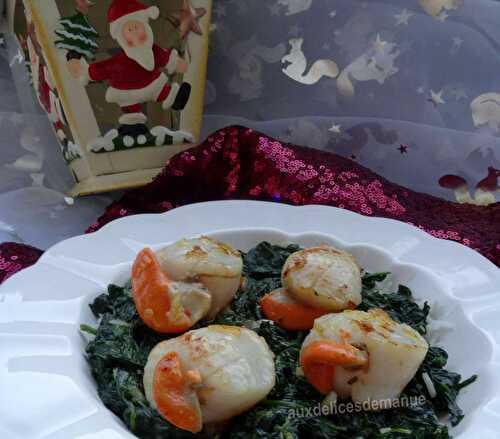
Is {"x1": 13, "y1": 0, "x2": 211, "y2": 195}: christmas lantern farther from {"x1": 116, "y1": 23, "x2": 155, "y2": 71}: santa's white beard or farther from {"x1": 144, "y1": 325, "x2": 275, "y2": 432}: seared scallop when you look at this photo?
{"x1": 144, "y1": 325, "x2": 275, "y2": 432}: seared scallop

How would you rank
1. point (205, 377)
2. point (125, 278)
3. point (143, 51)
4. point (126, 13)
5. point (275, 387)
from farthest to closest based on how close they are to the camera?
point (143, 51) → point (126, 13) → point (125, 278) → point (275, 387) → point (205, 377)

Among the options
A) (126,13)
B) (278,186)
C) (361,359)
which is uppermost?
(126,13)

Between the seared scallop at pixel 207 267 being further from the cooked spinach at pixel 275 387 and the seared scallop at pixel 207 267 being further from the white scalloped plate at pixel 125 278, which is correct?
the white scalloped plate at pixel 125 278

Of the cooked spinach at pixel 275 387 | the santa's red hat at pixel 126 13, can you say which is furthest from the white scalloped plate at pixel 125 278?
the santa's red hat at pixel 126 13

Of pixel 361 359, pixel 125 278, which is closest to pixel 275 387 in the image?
pixel 361 359

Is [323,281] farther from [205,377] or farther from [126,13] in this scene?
[126,13]

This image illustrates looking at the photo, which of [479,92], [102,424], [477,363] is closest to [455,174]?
[479,92]

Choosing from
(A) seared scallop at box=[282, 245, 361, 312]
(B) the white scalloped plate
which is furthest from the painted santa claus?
(A) seared scallop at box=[282, 245, 361, 312]
